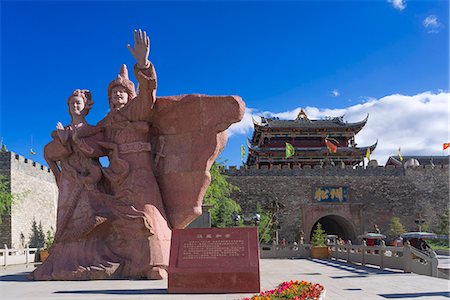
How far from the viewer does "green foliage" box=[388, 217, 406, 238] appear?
28.3 meters

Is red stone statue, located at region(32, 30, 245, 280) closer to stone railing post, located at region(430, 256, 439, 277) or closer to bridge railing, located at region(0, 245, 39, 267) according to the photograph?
stone railing post, located at region(430, 256, 439, 277)

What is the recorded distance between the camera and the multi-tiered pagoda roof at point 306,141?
33875 mm

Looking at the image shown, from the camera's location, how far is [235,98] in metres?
8.64

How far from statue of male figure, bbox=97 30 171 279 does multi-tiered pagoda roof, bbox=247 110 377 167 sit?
80.6ft

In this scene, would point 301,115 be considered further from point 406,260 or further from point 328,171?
point 406,260

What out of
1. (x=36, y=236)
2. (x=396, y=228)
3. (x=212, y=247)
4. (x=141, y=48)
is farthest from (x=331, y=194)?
(x=212, y=247)

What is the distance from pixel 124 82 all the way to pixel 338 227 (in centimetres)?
2633

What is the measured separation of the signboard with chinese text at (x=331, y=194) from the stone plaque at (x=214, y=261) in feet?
77.4

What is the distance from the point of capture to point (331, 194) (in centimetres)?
2988

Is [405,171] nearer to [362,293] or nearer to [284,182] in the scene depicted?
[284,182]

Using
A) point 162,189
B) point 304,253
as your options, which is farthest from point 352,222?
point 162,189

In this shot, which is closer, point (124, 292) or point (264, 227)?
point (124, 292)

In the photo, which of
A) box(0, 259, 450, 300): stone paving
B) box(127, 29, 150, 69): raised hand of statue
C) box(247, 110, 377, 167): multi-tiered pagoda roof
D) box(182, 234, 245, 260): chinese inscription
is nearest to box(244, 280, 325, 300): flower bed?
box(0, 259, 450, 300): stone paving

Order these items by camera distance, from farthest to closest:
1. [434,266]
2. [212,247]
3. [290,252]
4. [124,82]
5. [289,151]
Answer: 1. [289,151]
2. [290,252]
3. [434,266]
4. [124,82]
5. [212,247]
